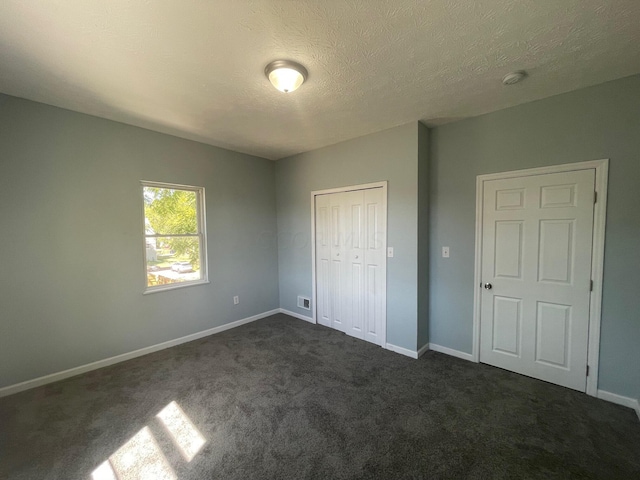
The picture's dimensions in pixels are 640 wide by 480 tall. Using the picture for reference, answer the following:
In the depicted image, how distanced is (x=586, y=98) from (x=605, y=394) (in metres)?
2.48

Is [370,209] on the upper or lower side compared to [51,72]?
lower

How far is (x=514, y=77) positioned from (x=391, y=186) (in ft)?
4.49

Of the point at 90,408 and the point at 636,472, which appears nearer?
→ the point at 636,472

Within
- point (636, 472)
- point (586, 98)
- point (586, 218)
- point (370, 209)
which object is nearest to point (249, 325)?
point (370, 209)

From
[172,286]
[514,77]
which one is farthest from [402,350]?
[172,286]

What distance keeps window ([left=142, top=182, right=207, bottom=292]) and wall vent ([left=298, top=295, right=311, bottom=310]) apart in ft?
4.84

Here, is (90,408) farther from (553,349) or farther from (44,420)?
(553,349)

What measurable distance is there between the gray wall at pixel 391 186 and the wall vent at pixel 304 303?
0.31 ft

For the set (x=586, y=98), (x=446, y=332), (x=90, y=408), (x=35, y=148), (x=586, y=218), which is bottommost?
(x=90, y=408)

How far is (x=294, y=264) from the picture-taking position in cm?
423

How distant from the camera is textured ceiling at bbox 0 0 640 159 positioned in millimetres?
1382

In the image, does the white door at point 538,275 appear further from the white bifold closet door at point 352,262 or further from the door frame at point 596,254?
the white bifold closet door at point 352,262

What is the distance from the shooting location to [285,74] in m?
1.82

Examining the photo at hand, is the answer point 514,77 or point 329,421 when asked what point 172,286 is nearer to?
point 329,421
